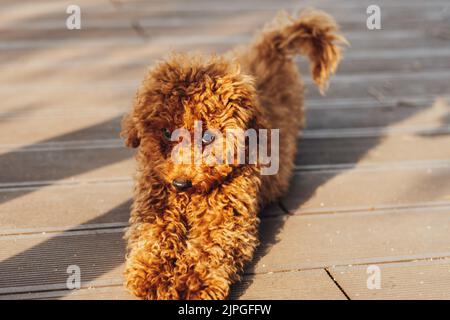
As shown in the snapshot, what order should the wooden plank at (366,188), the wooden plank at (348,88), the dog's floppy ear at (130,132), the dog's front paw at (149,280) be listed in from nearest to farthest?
the dog's front paw at (149,280) < the dog's floppy ear at (130,132) < the wooden plank at (366,188) < the wooden plank at (348,88)

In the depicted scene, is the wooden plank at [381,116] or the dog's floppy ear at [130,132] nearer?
the dog's floppy ear at [130,132]

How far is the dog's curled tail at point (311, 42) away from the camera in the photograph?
3.81 meters

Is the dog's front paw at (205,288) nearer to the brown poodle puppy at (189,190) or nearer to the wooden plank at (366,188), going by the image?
the brown poodle puppy at (189,190)

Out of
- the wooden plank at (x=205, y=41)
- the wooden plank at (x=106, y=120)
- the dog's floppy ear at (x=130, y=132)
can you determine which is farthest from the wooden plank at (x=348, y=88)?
the dog's floppy ear at (x=130, y=132)

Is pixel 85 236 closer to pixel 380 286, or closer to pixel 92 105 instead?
pixel 380 286

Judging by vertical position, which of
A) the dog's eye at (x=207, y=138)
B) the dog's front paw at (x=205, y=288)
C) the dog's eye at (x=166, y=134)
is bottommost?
the dog's front paw at (x=205, y=288)

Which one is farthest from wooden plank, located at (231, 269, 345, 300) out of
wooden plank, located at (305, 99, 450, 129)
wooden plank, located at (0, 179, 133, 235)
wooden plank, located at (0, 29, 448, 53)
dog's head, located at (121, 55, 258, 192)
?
wooden plank, located at (0, 29, 448, 53)

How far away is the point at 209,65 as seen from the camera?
279 cm

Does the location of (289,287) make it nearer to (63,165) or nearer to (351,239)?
(351,239)

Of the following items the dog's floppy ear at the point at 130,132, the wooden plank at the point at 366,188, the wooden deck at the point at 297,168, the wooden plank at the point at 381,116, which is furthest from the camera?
the wooden plank at the point at 381,116

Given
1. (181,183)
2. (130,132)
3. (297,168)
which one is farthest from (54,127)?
(181,183)

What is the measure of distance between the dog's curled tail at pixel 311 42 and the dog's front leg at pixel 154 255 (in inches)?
55.3

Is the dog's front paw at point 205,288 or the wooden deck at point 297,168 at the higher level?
the wooden deck at point 297,168

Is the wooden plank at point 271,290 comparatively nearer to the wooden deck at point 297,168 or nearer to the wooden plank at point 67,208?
the wooden deck at point 297,168
